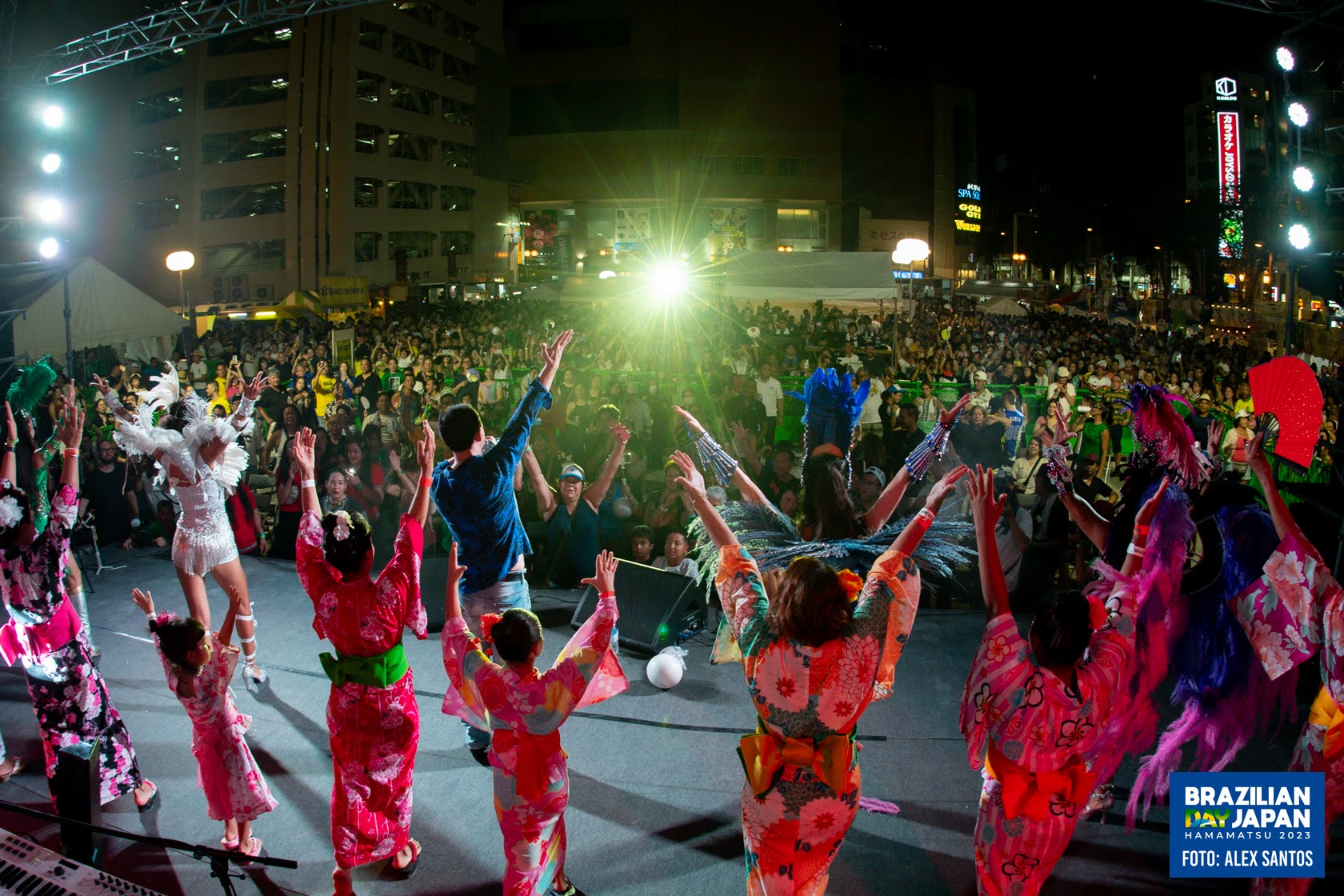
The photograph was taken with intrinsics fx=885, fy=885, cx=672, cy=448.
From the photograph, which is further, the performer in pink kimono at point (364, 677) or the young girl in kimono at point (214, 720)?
the young girl in kimono at point (214, 720)

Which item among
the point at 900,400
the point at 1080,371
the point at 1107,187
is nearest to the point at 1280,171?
the point at 900,400

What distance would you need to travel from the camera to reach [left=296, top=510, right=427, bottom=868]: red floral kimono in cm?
317

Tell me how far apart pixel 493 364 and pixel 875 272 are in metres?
6.57

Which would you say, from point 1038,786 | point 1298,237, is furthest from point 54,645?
point 1298,237

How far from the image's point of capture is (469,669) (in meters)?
2.90

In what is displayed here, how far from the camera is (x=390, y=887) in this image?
10.8ft

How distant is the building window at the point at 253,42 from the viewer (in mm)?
31234

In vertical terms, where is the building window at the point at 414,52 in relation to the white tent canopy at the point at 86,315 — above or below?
above

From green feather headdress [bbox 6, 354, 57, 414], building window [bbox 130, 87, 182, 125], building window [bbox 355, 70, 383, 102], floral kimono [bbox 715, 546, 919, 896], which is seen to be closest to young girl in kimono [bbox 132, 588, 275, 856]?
floral kimono [bbox 715, 546, 919, 896]

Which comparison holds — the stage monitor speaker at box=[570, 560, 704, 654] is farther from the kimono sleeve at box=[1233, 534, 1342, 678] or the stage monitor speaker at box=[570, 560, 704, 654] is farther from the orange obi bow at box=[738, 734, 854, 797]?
the kimono sleeve at box=[1233, 534, 1342, 678]

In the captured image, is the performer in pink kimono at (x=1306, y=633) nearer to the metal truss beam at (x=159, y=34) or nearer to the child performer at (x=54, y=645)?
the child performer at (x=54, y=645)

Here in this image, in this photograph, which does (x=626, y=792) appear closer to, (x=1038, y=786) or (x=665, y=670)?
(x=665, y=670)

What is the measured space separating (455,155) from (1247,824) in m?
39.6

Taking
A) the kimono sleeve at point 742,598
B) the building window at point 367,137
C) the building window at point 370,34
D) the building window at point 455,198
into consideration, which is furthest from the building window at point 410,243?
the kimono sleeve at point 742,598
